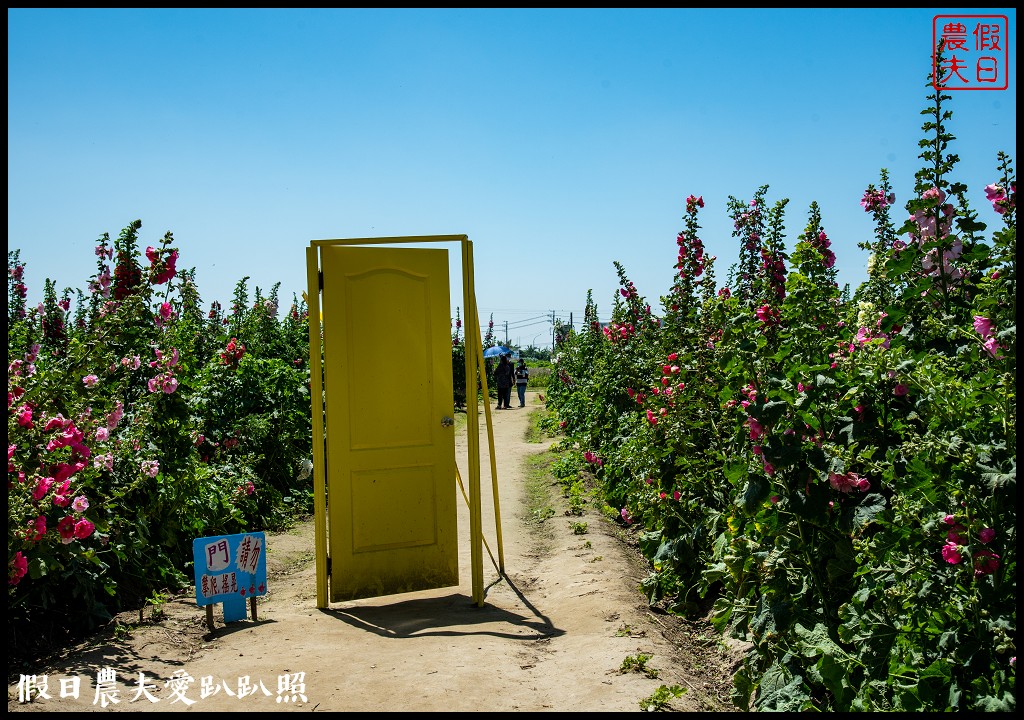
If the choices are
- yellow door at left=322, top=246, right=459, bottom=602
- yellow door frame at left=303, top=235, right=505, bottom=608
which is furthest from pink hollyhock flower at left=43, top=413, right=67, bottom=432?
yellow door at left=322, top=246, right=459, bottom=602

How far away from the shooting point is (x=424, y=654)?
446 cm

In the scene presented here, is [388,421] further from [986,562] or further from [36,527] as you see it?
[986,562]

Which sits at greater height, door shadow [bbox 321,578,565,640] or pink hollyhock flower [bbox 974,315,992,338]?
pink hollyhock flower [bbox 974,315,992,338]

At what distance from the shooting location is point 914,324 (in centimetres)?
384

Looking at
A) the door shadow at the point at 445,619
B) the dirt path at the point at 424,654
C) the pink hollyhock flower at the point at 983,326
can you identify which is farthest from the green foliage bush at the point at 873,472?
the door shadow at the point at 445,619

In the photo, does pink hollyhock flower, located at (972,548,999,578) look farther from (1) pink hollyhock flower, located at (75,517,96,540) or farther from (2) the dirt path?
(1) pink hollyhock flower, located at (75,517,96,540)

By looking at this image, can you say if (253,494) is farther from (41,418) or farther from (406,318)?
(41,418)

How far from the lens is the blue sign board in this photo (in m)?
4.85

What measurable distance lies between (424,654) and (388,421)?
69.5 inches

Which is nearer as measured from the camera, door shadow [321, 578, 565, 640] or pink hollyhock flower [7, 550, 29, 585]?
pink hollyhock flower [7, 550, 29, 585]

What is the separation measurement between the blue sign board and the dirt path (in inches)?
7.3

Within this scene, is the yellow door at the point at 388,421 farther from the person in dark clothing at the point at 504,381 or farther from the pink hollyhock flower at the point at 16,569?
the person in dark clothing at the point at 504,381

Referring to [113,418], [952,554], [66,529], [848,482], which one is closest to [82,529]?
[66,529]

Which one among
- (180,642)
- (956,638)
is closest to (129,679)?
(180,642)
